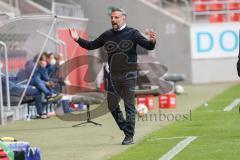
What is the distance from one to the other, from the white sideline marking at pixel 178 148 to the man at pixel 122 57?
91 cm

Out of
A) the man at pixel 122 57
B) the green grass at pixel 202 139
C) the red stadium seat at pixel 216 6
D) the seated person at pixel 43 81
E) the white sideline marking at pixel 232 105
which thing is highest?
the red stadium seat at pixel 216 6

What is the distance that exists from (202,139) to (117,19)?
2479 mm

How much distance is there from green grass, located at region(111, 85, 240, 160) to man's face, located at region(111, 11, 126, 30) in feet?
6.56

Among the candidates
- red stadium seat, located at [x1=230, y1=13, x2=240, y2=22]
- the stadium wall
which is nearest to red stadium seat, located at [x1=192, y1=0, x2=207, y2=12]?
red stadium seat, located at [x1=230, y1=13, x2=240, y2=22]

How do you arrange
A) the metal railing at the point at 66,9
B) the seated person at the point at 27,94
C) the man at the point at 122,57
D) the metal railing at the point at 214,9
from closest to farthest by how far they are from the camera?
the man at the point at 122,57, the seated person at the point at 27,94, the metal railing at the point at 66,9, the metal railing at the point at 214,9

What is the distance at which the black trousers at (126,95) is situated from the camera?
44.0 ft

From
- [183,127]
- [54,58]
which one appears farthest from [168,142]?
[54,58]

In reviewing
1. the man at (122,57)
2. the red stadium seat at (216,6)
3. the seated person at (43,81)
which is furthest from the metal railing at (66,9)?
the man at (122,57)

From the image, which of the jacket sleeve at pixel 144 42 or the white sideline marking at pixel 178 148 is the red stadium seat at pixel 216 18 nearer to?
the white sideline marking at pixel 178 148

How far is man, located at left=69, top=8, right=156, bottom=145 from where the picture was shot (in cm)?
1331

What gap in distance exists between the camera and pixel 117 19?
13.2 meters

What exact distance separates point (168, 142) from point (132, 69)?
4.54ft

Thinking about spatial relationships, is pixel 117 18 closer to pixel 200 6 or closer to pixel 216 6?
pixel 200 6

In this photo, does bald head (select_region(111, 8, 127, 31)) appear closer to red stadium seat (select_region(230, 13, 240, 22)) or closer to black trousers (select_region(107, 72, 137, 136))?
black trousers (select_region(107, 72, 137, 136))
